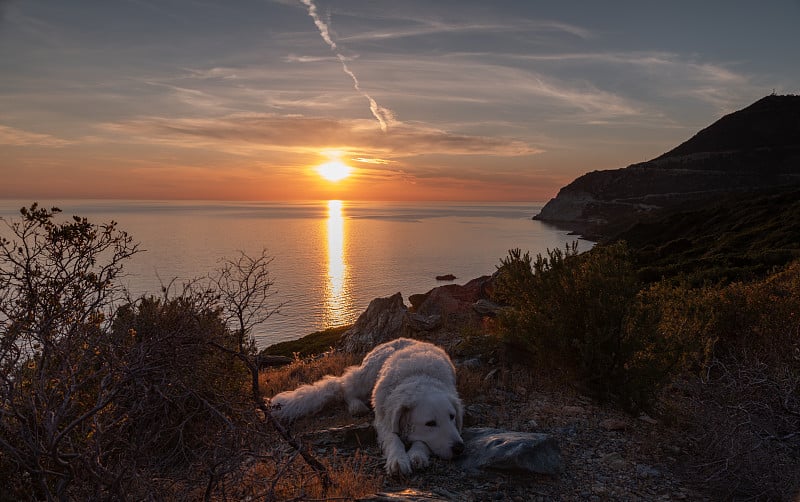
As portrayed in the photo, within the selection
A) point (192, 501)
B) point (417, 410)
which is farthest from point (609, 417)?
point (192, 501)

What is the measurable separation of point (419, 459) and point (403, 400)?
2.26ft

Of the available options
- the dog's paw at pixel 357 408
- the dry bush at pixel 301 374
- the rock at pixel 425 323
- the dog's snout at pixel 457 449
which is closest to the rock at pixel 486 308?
the rock at pixel 425 323

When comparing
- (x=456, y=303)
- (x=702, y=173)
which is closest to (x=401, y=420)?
(x=456, y=303)

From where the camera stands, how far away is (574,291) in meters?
7.69

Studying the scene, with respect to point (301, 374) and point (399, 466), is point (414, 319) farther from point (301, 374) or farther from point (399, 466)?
point (399, 466)

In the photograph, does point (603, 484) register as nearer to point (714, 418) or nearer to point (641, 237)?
point (714, 418)

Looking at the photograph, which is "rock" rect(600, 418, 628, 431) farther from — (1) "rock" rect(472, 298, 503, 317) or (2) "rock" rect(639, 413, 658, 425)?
(1) "rock" rect(472, 298, 503, 317)

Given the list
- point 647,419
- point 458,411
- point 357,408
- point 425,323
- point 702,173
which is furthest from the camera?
point 702,173

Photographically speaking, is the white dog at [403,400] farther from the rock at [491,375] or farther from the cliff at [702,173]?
the cliff at [702,173]

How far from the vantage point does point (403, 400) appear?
5324 mm

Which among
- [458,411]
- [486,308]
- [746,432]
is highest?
[746,432]

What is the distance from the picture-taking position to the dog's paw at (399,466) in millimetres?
4648

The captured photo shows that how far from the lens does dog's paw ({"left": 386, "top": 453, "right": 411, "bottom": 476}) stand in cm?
465

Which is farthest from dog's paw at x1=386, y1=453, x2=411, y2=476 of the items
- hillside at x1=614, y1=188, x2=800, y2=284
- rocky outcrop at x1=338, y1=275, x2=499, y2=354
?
hillside at x1=614, y1=188, x2=800, y2=284
